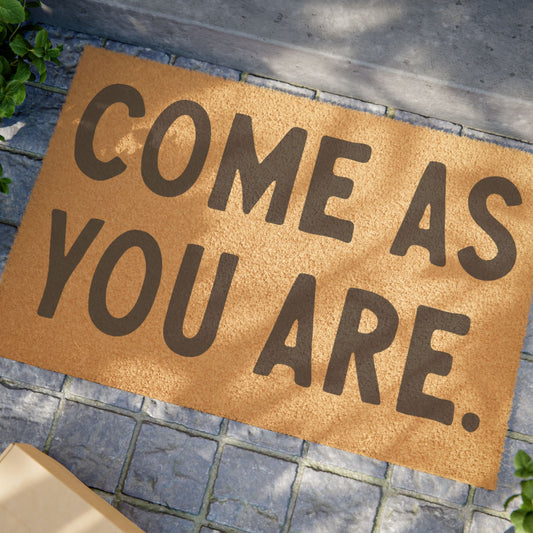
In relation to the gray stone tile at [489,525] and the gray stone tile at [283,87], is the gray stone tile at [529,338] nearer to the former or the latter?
the gray stone tile at [489,525]

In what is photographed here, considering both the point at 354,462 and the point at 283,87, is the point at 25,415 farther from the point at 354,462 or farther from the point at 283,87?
the point at 283,87

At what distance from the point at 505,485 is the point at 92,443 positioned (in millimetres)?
1730

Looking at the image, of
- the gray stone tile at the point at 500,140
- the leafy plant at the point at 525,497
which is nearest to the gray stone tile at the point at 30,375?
the leafy plant at the point at 525,497

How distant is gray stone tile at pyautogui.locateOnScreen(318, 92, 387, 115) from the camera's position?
1.96 m

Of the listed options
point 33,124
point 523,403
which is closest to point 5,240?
point 33,124

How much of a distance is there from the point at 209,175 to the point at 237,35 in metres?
0.57

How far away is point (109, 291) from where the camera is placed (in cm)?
187

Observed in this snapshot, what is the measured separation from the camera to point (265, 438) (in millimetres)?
1818

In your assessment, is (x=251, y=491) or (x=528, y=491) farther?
(x=251, y=491)

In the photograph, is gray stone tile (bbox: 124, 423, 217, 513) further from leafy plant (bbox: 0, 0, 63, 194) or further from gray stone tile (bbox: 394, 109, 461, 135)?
gray stone tile (bbox: 394, 109, 461, 135)

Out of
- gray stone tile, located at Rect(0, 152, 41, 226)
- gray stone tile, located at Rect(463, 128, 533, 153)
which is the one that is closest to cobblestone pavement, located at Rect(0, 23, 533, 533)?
gray stone tile, located at Rect(0, 152, 41, 226)

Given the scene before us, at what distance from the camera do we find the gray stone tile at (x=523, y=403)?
72.4 inches

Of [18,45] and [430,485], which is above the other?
[18,45]

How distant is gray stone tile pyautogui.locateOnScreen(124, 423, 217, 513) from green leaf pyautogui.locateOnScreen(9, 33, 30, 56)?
5.08 feet
